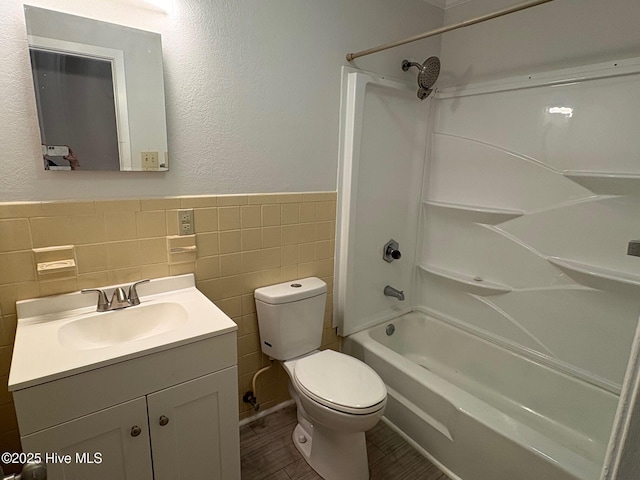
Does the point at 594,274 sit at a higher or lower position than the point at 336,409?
higher

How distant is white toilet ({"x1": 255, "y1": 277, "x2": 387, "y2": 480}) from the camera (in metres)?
1.39

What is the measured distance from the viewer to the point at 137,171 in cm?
134

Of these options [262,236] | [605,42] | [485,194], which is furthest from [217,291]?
[605,42]

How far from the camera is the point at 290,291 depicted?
1.72 m

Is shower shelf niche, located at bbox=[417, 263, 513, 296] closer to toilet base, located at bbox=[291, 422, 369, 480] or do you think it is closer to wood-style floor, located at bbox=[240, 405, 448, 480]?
wood-style floor, located at bbox=[240, 405, 448, 480]

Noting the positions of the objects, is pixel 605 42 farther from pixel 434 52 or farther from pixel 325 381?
pixel 325 381

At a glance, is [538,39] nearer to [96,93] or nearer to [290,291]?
[290,291]

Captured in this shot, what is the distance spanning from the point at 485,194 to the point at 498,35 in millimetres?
881

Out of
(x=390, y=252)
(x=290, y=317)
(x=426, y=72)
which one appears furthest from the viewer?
(x=390, y=252)

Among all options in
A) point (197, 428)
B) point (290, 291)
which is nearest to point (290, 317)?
point (290, 291)

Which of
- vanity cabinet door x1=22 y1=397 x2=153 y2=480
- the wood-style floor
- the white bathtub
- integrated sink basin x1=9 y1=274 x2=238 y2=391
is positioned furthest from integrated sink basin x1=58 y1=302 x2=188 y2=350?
the white bathtub

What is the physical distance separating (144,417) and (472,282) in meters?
1.84

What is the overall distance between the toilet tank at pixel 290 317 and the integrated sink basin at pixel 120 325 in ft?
1.46

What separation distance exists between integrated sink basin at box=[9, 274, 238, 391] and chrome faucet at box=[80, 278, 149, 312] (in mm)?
21
